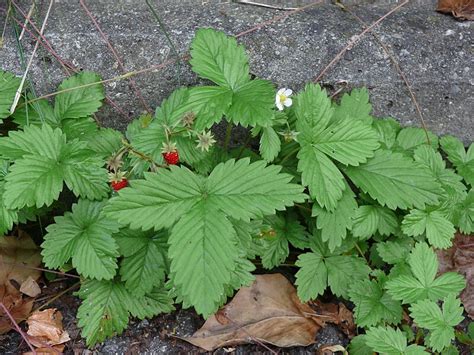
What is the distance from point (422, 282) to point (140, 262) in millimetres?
1027

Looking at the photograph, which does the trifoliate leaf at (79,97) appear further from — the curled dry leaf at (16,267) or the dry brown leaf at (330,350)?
the dry brown leaf at (330,350)

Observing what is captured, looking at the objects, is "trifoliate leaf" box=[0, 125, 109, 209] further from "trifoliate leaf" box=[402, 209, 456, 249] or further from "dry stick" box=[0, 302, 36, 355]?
"trifoliate leaf" box=[402, 209, 456, 249]

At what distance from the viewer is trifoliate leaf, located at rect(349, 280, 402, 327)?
2191 mm

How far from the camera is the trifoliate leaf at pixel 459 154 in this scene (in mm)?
2420

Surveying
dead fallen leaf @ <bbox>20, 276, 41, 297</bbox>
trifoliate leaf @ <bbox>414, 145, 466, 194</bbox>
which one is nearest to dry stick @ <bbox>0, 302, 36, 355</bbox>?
dead fallen leaf @ <bbox>20, 276, 41, 297</bbox>

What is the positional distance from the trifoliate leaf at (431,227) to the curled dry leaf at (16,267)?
57.5 inches

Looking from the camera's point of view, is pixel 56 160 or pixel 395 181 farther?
pixel 395 181

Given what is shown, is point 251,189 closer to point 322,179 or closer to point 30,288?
point 322,179

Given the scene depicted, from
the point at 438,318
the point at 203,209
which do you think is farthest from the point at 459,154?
the point at 203,209

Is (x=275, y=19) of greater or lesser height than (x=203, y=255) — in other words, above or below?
above

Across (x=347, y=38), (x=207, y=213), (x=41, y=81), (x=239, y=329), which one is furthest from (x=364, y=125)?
(x=41, y=81)

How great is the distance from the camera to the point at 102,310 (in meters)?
2.11

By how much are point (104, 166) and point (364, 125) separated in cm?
98

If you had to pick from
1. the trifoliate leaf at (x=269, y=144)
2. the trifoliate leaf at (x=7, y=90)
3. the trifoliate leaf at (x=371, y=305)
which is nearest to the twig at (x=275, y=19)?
the trifoliate leaf at (x=269, y=144)
